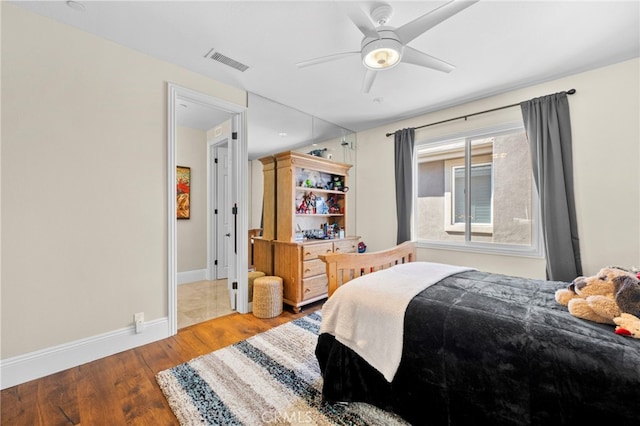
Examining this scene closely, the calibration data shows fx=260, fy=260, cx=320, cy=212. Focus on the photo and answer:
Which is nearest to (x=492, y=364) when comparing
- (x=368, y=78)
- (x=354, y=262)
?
(x=354, y=262)

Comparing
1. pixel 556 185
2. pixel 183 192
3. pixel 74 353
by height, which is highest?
pixel 183 192

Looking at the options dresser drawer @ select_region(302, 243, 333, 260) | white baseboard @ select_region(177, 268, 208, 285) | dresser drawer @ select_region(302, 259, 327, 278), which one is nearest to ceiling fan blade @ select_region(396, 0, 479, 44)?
dresser drawer @ select_region(302, 243, 333, 260)

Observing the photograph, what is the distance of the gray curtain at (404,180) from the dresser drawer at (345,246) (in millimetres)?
651

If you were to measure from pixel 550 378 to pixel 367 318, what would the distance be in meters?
0.81

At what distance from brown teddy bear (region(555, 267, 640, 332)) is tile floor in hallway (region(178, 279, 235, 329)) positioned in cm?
306

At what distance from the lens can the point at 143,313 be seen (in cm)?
237

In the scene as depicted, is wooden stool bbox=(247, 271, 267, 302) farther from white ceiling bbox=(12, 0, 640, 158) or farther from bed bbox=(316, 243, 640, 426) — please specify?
white ceiling bbox=(12, 0, 640, 158)

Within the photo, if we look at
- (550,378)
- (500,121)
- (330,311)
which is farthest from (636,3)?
(330,311)

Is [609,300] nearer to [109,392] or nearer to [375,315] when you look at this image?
[375,315]

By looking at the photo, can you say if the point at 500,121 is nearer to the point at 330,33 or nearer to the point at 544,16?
the point at 544,16

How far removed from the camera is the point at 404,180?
3787 mm

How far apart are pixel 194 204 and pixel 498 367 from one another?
444 centimetres

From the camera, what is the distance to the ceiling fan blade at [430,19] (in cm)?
137

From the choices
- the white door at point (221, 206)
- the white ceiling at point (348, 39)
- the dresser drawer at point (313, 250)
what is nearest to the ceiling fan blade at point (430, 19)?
the white ceiling at point (348, 39)
